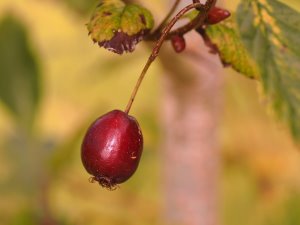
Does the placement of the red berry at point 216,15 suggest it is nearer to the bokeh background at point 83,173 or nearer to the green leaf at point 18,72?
the bokeh background at point 83,173

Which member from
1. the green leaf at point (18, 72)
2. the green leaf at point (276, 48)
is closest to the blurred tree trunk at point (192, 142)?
the green leaf at point (18, 72)

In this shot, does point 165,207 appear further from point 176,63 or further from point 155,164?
point 155,164

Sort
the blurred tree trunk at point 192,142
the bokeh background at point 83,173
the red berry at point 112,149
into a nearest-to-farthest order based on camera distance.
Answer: the red berry at point 112,149
the blurred tree trunk at point 192,142
the bokeh background at point 83,173

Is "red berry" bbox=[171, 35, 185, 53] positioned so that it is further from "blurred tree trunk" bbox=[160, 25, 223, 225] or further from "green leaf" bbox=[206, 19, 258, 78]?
"blurred tree trunk" bbox=[160, 25, 223, 225]

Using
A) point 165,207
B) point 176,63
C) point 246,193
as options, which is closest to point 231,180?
point 246,193

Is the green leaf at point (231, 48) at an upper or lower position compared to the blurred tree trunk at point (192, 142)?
upper

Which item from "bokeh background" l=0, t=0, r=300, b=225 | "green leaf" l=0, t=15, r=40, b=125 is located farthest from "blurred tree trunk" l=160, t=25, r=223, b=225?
"green leaf" l=0, t=15, r=40, b=125

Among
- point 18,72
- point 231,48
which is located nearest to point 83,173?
point 18,72
